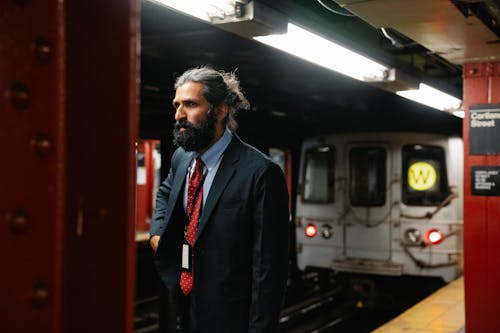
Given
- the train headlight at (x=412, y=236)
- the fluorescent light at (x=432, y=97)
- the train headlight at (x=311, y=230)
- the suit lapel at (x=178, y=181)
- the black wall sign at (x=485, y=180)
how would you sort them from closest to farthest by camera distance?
the suit lapel at (x=178, y=181), the black wall sign at (x=485, y=180), the fluorescent light at (x=432, y=97), the train headlight at (x=412, y=236), the train headlight at (x=311, y=230)

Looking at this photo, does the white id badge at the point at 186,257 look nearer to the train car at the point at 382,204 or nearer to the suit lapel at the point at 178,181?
the suit lapel at the point at 178,181

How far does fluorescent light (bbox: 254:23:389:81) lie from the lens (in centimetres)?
382

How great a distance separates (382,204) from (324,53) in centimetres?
498

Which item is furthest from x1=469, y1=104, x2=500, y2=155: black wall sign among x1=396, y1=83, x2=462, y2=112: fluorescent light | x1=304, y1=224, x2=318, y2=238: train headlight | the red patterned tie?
x1=304, y1=224, x2=318, y2=238: train headlight

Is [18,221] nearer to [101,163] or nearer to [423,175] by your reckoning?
[101,163]

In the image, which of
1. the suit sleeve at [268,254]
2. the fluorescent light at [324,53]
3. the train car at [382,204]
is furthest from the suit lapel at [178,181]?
the train car at [382,204]

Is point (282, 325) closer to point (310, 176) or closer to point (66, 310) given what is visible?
point (310, 176)

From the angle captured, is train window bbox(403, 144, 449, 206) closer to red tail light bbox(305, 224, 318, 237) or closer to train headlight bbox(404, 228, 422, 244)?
train headlight bbox(404, 228, 422, 244)

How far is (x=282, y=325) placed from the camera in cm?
823

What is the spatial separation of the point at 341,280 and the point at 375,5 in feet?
21.8

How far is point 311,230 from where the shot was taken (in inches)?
370

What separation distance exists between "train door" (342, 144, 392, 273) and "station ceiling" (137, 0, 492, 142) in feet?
1.43

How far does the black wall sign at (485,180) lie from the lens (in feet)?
17.0

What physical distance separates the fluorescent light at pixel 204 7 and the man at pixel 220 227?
1.35 ft
